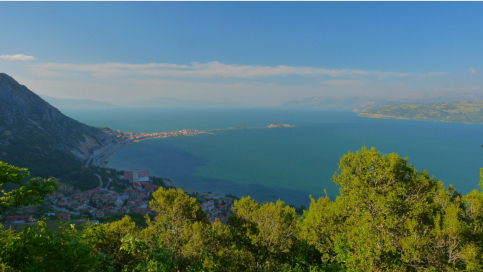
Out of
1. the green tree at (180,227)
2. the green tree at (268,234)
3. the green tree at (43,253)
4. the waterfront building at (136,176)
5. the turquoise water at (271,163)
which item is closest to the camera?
the green tree at (43,253)

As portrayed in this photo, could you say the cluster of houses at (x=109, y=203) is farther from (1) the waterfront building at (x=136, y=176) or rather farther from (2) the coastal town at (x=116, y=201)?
(1) the waterfront building at (x=136, y=176)

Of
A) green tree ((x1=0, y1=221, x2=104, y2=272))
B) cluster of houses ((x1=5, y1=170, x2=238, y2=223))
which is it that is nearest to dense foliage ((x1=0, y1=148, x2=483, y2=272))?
green tree ((x1=0, y1=221, x2=104, y2=272))

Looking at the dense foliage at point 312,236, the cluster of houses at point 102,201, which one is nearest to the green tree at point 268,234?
the dense foliage at point 312,236

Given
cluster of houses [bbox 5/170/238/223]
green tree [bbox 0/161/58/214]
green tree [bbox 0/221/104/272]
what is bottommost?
cluster of houses [bbox 5/170/238/223]

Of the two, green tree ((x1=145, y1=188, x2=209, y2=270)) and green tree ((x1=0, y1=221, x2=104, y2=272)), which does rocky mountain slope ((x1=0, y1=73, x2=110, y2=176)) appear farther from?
green tree ((x1=0, y1=221, x2=104, y2=272))

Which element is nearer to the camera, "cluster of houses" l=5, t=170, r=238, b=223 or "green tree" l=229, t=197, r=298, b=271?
"green tree" l=229, t=197, r=298, b=271

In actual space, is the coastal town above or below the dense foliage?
below
